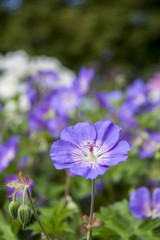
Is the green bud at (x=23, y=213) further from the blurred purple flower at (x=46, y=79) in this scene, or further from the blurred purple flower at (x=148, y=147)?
the blurred purple flower at (x=46, y=79)

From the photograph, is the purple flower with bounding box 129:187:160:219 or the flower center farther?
the purple flower with bounding box 129:187:160:219

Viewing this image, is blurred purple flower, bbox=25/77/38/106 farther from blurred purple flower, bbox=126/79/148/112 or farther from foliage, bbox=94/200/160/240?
foliage, bbox=94/200/160/240

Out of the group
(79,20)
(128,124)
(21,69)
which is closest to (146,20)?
(79,20)

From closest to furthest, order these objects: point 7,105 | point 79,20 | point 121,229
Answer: point 121,229, point 7,105, point 79,20

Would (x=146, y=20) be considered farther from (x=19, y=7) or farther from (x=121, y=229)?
(x=121, y=229)

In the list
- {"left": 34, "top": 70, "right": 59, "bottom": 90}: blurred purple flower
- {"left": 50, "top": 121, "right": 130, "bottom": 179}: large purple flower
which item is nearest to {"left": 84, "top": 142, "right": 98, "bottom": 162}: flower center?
{"left": 50, "top": 121, "right": 130, "bottom": 179}: large purple flower

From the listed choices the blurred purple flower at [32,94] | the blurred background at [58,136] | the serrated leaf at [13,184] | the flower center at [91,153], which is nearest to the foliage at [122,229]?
the blurred background at [58,136]

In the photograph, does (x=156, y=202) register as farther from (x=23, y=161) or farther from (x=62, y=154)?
(x=23, y=161)
